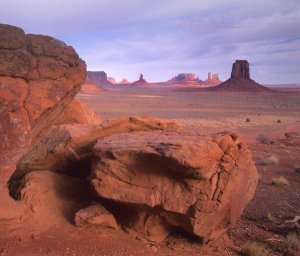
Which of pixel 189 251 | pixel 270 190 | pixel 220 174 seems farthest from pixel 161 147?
pixel 270 190

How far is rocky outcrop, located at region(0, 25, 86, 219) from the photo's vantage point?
601 cm

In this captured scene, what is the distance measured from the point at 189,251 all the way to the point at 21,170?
3490 millimetres

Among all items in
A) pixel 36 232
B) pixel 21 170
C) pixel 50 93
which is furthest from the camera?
pixel 21 170

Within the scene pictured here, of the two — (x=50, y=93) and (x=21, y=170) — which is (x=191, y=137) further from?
(x=21, y=170)

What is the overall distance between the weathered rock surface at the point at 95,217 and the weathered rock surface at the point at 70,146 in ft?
3.77

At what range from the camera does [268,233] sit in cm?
809

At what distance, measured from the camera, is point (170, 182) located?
6.43 meters

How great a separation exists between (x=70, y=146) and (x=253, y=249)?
3622 millimetres

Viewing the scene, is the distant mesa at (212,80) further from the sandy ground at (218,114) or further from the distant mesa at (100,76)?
the sandy ground at (218,114)

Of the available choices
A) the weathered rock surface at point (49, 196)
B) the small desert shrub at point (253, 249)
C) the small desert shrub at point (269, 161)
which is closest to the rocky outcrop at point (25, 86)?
the weathered rock surface at point (49, 196)

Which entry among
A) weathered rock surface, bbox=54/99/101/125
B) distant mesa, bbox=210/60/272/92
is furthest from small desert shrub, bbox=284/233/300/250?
distant mesa, bbox=210/60/272/92

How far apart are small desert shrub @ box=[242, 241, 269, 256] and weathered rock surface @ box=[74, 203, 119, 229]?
2161 mm

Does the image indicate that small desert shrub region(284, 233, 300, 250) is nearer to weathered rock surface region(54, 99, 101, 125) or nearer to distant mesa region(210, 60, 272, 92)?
weathered rock surface region(54, 99, 101, 125)

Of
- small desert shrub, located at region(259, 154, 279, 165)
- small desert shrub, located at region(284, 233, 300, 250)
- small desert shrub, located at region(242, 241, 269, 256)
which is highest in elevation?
small desert shrub, located at region(242, 241, 269, 256)
